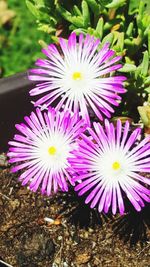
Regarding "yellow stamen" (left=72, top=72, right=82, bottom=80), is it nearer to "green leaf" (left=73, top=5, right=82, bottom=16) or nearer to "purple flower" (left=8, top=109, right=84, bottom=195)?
"purple flower" (left=8, top=109, right=84, bottom=195)

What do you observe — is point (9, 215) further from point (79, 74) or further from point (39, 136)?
point (79, 74)

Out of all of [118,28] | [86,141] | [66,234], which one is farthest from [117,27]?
[66,234]

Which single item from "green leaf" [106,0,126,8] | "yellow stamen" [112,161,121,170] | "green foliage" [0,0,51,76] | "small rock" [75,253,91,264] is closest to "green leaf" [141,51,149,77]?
"green leaf" [106,0,126,8]

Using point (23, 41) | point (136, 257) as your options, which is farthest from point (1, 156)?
point (23, 41)

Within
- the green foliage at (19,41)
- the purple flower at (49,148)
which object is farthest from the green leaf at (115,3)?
the green foliage at (19,41)

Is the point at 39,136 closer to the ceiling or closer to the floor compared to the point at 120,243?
closer to the ceiling
